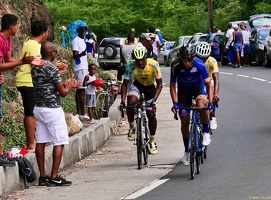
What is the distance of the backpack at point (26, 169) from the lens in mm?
12062

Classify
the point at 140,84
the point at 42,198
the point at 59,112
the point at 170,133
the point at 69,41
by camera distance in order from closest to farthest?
1. the point at 42,198
2. the point at 59,112
3. the point at 140,84
4. the point at 170,133
5. the point at 69,41

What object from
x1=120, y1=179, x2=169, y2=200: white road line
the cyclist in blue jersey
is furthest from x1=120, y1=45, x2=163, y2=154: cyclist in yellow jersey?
x1=120, y1=179, x2=169, y2=200: white road line

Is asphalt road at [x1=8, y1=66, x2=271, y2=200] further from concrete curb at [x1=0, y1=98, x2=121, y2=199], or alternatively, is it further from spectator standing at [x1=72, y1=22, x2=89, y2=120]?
spectator standing at [x1=72, y1=22, x2=89, y2=120]

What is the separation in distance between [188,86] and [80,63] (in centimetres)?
498

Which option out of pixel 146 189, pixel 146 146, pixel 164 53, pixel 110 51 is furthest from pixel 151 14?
pixel 146 189

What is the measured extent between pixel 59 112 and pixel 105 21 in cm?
5399

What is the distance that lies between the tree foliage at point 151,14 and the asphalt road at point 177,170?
43663 mm

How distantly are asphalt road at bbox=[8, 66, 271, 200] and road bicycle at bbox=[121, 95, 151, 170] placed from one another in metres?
0.18

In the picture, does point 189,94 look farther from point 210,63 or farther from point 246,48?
point 246,48

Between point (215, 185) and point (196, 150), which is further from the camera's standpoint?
point (196, 150)

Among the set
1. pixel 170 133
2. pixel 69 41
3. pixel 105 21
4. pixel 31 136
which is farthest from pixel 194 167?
pixel 105 21

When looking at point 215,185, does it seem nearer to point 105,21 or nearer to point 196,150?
point 196,150

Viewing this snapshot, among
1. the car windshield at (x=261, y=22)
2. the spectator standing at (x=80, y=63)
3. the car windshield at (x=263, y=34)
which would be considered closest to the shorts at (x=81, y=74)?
the spectator standing at (x=80, y=63)

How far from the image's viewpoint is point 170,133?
61.3ft
